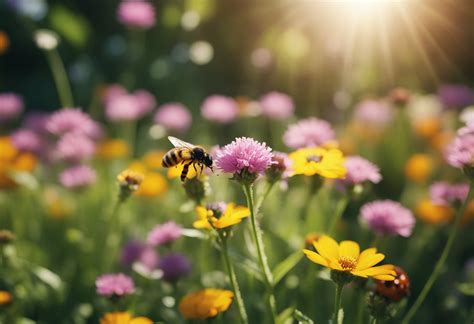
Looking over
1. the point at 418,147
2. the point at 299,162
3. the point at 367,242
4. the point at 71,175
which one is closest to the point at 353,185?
the point at 299,162

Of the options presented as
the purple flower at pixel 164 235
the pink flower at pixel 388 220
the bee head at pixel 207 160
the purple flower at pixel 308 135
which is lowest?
the pink flower at pixel 388 220

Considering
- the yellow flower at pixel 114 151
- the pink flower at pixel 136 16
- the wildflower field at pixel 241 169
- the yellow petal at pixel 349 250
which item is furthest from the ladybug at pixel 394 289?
the pink flower at pixel 136 16

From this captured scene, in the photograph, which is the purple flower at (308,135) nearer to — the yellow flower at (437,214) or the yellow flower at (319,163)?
the yellow flower at (319,163)

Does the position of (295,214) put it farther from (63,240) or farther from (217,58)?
(217,58)

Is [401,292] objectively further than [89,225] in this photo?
No

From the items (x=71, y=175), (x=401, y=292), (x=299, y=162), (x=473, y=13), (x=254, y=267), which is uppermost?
(x=473, y=13)

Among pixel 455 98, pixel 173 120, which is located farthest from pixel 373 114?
pixel 173 120

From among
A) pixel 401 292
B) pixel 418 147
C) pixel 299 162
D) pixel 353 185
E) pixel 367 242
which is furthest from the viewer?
pixel 418 147
